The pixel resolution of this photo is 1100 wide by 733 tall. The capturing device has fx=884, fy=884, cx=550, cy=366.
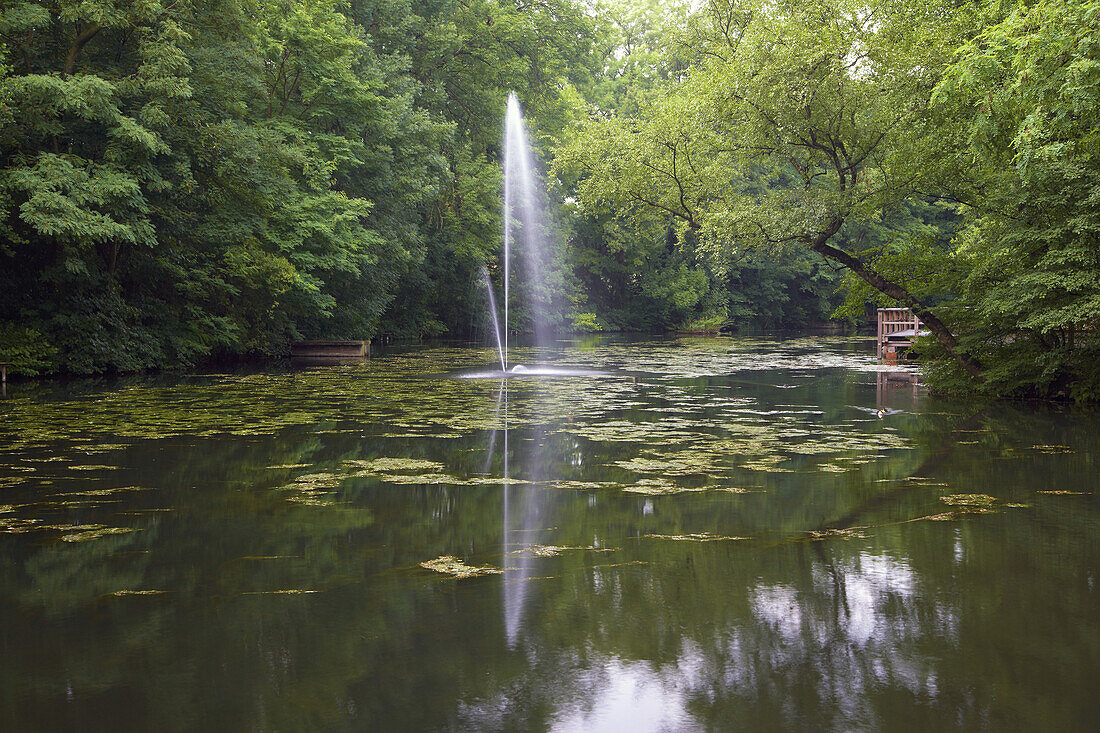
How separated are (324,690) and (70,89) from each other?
14.3 m

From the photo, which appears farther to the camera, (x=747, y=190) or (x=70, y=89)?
(x=747, y=190)

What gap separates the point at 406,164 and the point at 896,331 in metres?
16.1

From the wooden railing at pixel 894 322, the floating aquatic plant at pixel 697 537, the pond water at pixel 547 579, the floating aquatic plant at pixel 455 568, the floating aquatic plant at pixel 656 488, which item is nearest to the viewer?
the pond water at pixel 547 579

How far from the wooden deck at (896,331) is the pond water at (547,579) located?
13.4m

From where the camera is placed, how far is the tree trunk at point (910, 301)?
533 inches

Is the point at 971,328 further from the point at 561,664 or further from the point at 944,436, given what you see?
the point at 561,664

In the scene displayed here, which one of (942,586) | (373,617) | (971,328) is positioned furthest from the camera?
(971,328)

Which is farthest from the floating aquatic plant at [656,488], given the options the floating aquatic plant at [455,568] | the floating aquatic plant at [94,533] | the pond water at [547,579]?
the floating aquatic plant at [94,533]

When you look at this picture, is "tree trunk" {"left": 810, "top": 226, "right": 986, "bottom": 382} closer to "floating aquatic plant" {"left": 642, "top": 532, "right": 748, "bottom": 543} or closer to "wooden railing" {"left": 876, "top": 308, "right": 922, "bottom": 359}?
"floating aquatic plant" {"left": 642, "top": 532, "right": 748, "bottom": 543}

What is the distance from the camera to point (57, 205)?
46.8ft

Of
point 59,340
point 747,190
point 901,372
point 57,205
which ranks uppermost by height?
point 747,190

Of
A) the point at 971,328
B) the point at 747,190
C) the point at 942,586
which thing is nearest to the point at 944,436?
the point at 971,328

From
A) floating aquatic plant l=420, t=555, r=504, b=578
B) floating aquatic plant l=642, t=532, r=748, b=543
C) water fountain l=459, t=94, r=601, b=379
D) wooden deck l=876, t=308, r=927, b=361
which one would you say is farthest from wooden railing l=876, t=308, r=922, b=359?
floating aquatic plant l=420, t=555, r=504, b=578

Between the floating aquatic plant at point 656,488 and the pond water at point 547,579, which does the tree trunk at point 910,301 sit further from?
the floating aquatic plant at point 656,488
